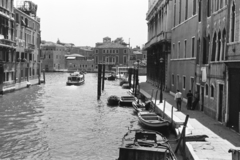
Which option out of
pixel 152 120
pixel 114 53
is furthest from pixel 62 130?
pixel 114 53

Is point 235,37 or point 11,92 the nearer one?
point 235,37

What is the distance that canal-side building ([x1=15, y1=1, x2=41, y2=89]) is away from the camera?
37.9 m

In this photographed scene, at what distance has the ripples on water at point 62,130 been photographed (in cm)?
1277

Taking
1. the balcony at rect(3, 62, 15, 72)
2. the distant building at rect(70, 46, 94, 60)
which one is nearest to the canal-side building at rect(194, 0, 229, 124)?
the balcony at rect(3, 62, 15, 72)

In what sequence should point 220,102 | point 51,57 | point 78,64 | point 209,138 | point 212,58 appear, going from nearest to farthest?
point 209,138, point 220,102, point 212,58, point 51,57, point 78,64

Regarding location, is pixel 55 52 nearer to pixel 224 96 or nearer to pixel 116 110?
pixel 116 110

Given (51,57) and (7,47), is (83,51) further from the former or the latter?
(7,47)

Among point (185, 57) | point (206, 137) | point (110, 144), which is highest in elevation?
point (185, 57)

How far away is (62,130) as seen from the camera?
16.8 metres

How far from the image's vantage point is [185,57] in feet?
75.9

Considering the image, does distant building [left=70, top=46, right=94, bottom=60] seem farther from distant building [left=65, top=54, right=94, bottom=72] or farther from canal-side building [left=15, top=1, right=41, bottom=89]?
canal-side building [left=15, top=1, right=41, bottom=89]

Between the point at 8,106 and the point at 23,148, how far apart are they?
12.4 m

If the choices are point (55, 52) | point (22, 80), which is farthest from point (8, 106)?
point (55, 52)

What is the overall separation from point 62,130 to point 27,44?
90.6 ft
